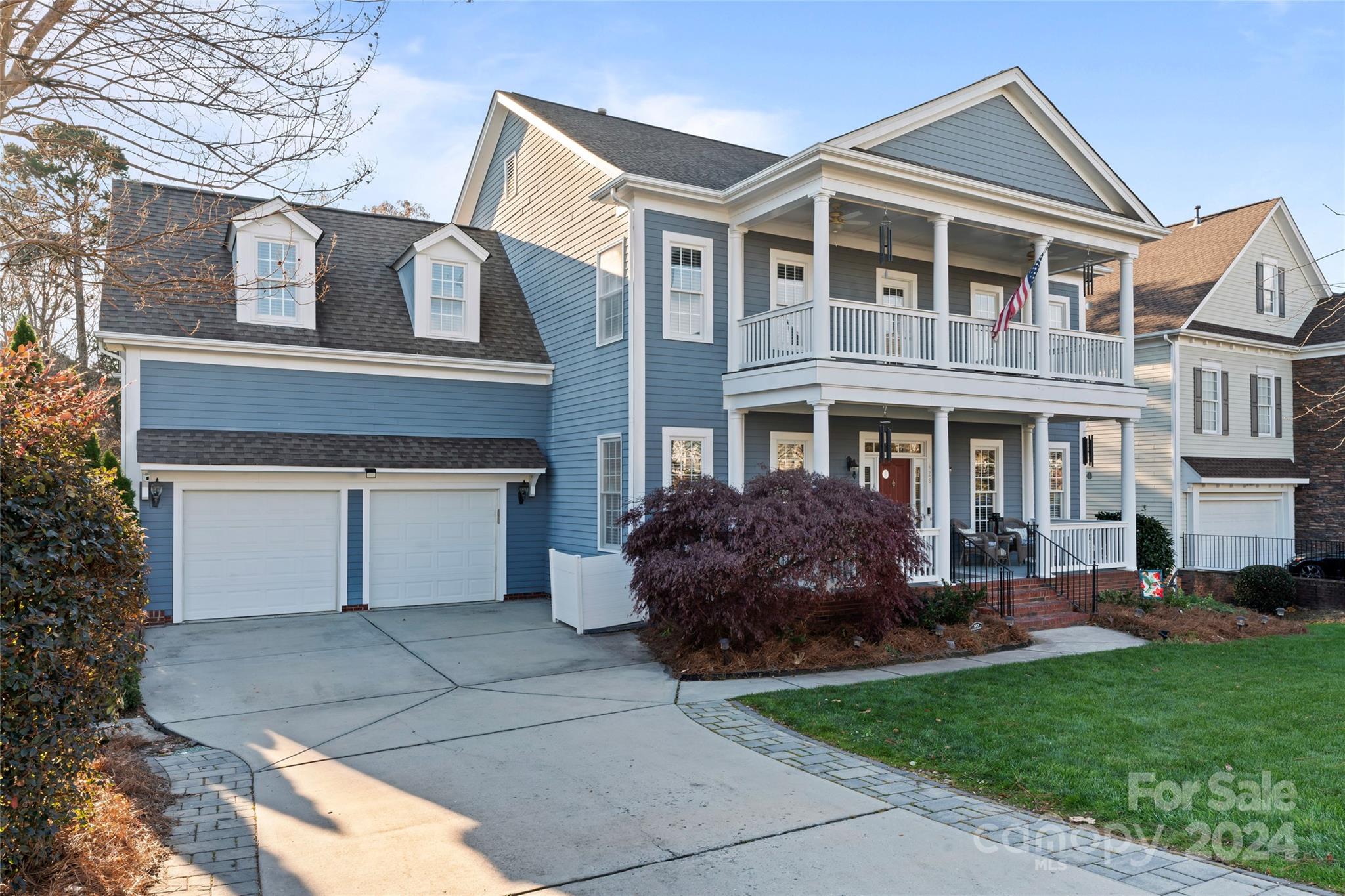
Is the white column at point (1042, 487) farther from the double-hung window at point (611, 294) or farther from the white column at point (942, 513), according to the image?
the double-hung window at point (611, 294)

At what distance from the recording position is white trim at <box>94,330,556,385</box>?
13.4 m

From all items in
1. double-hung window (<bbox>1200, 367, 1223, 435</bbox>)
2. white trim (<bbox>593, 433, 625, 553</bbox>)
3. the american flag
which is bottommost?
white trim (<bbox>593, 433, 625, 553</bbox>)

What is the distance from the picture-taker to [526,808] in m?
5.95

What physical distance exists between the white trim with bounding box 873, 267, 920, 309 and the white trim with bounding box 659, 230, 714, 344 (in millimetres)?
3694

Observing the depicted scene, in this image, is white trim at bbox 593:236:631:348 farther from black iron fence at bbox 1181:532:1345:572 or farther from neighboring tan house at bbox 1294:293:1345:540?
neighboring tan house at bbox 1294:293:1345:540

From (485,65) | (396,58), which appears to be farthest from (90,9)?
(485,65)

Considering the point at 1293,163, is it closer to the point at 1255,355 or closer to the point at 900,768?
the point at 900,768

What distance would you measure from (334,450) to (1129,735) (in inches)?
474

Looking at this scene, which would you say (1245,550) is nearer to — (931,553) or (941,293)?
(931,553)

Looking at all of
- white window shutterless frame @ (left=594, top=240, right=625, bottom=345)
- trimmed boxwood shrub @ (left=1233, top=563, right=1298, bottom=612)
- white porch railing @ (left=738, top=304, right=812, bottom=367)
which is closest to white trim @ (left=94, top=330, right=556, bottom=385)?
white window shutterless frame @ (left=594, top=240, right=625, bottom=345)

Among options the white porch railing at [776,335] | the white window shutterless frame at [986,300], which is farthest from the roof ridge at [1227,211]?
the white porch railing at [776,335]

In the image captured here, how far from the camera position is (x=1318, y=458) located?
2347 cm

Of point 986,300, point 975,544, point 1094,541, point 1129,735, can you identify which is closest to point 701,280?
point 975,544

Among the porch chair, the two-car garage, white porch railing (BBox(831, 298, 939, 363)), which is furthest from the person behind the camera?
the porch chair
